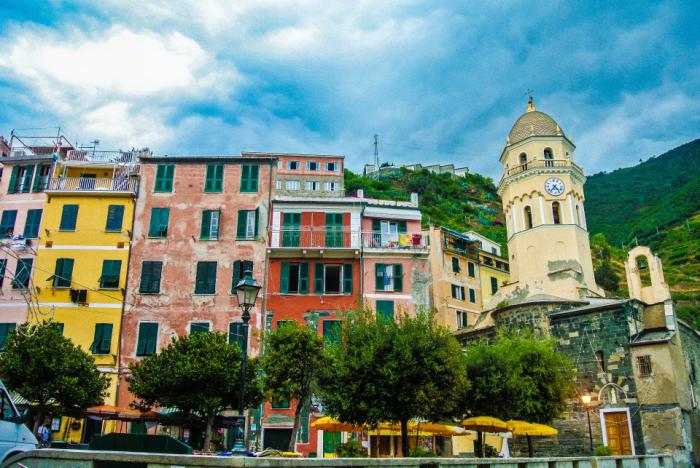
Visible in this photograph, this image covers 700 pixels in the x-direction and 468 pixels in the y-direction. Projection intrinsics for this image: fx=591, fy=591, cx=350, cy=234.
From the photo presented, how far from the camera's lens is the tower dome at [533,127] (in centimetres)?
4181

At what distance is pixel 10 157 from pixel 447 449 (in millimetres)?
29484

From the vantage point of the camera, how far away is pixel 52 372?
2277 cm

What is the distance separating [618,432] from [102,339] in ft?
85.9

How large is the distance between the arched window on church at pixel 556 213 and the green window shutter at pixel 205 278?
22959 mm

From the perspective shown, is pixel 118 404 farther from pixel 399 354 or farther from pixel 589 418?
pixel 589 418

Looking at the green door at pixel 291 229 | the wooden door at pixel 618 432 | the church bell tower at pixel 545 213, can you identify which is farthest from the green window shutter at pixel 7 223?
the wooden door at pixel 618 432

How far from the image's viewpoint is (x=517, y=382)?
2409 cm

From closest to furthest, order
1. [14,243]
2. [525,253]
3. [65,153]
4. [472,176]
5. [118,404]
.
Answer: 1. [118,404]
2. [14,243]
3. [65,153]
4. [525,253]
5. [472,176]

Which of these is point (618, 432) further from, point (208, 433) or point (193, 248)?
point (193, 248)

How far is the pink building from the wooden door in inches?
1164

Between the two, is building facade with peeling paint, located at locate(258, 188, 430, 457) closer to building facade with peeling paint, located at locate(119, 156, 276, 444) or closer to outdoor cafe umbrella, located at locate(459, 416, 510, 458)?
building facade with peeling paint, located at locate(119, 156, 276, 444)

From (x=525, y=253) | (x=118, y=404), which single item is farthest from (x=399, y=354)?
(x=525, y=253)

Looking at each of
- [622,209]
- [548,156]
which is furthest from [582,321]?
[622,209]

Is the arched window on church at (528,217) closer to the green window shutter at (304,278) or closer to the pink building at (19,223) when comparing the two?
the green window shutter at (304,278)
